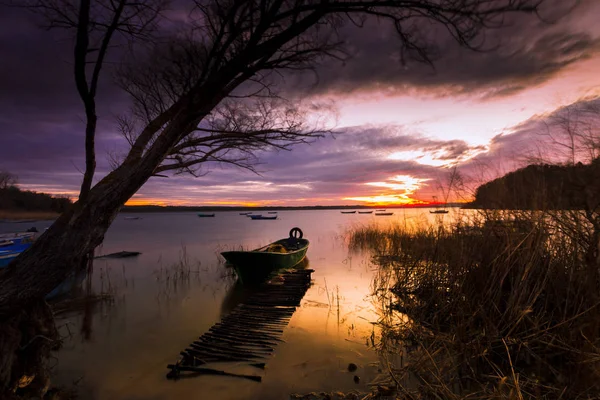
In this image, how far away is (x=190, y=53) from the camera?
463cm

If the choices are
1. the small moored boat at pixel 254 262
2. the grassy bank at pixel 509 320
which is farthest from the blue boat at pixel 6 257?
the grassy bank at pixel 509 320

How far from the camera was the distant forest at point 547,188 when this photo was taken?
4566 millimetres

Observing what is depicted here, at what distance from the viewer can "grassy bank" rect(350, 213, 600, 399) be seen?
3.34 meters

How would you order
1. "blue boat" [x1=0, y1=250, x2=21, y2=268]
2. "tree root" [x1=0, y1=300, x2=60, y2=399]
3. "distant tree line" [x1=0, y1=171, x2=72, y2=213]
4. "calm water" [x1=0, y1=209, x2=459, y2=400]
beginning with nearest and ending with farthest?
"tree root" [x1=0, y1=300, x2=60, y2=399]
"calm water" [x1=0, y1=209, x2=459, y2=400]
"blue boat" [x1=0, y1=250, x2=21, y2=268]
"distant tree line" [x1=0, y1=171, x2=72, y2=213]

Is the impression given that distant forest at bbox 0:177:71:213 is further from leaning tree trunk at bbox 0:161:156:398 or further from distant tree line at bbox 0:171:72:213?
leaning tree trunk at bbox 0:161:156:398

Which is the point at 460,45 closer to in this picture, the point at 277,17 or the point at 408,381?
the point at 277,17

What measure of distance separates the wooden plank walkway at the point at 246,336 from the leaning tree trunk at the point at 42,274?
1925 millimetres

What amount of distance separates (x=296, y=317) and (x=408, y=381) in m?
3.65

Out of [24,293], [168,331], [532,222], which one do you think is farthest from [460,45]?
[168,331]

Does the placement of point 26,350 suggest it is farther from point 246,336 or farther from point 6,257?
point 6,257

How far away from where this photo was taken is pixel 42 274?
3.13 metres

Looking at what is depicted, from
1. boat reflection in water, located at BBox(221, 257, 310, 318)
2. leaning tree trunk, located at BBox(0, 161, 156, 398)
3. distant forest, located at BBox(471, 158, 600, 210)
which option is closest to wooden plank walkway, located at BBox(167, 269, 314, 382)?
boat reflection in water, located at BBox(221, 257, 310, 318)

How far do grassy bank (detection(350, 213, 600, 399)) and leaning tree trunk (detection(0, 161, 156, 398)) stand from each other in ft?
12.4

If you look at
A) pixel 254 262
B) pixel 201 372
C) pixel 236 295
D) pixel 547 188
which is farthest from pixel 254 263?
pixel 547 188
